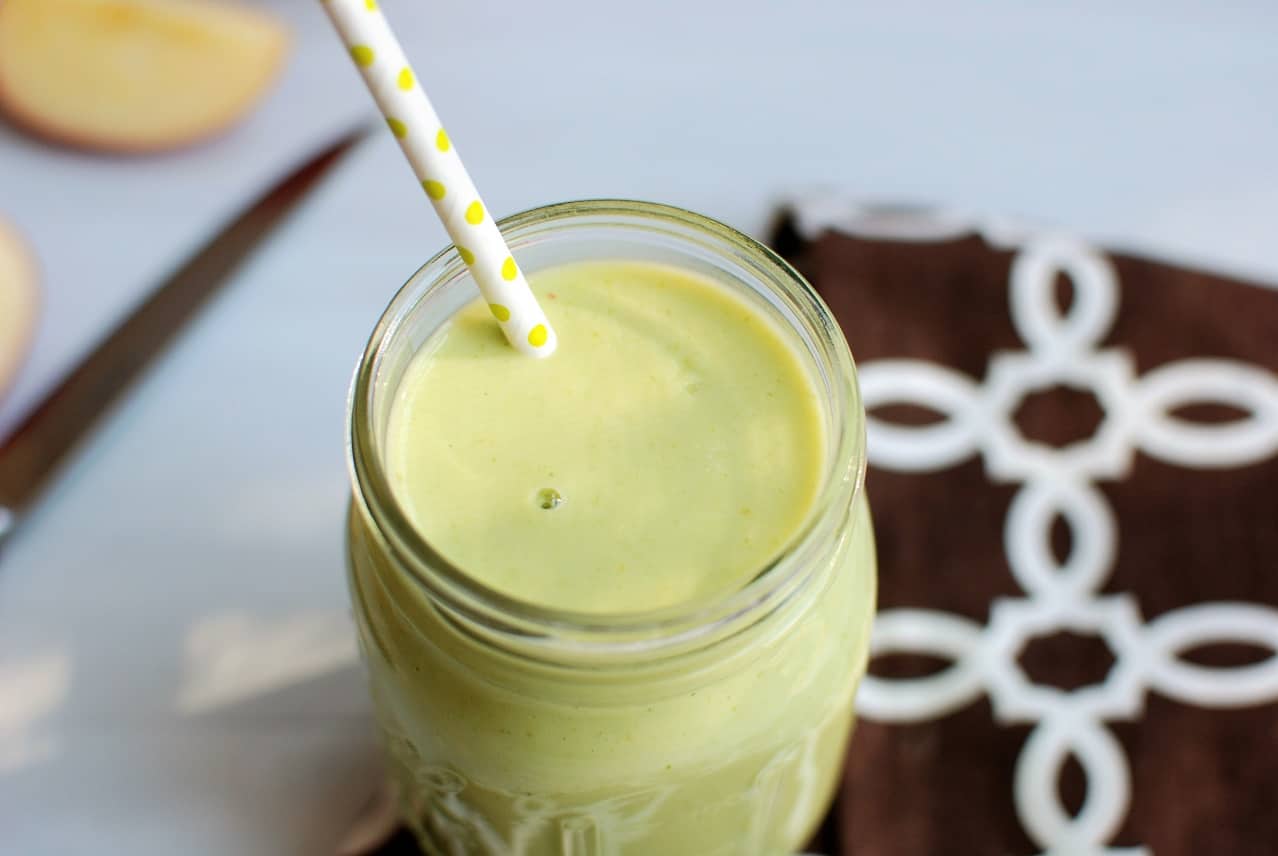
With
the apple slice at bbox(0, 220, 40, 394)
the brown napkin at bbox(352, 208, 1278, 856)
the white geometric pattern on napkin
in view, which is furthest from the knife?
the white geometric pattern on napkin

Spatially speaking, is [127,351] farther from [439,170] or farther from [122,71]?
[439,170]

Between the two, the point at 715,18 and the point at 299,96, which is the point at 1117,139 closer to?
the point at 715,18

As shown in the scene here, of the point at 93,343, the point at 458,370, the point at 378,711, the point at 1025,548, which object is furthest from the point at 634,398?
the point at 93,343

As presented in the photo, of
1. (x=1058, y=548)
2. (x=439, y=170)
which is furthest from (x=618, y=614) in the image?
(x=1058, y=548)

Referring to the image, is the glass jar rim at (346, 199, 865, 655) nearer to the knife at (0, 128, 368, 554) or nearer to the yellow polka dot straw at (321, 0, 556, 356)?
the yellow polka dot straw at (321, 0, 556, 356)

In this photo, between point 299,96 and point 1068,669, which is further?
point 299,96

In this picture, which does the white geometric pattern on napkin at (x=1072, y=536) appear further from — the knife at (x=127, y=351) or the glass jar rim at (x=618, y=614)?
the knife at (x=127, y=351)

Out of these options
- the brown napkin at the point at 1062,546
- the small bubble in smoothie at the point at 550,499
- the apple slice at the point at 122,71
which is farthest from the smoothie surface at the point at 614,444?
the apple slice at the point at 122,71
